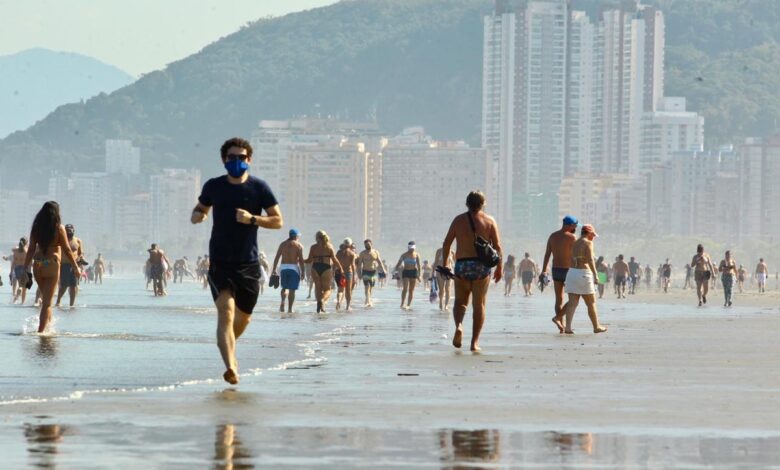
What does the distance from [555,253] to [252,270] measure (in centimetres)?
1102

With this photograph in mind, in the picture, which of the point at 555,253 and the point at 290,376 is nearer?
the point at 290,376

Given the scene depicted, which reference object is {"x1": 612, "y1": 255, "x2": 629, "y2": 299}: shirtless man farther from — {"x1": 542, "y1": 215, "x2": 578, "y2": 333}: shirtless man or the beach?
the beach

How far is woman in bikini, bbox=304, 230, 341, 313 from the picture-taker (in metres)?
31.1

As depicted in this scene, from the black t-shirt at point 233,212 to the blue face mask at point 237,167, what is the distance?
0.22ft

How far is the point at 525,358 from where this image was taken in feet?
57.2

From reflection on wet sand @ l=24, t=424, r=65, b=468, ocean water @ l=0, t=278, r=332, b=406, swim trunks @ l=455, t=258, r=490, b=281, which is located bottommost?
ocean water @ l=0, t=278, r=332, b=406

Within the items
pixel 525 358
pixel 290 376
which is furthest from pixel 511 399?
pixel 525 358

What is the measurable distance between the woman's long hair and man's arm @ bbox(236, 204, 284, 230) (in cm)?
786

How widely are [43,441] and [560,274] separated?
49.4ft

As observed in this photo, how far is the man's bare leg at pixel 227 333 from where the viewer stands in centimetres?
1262

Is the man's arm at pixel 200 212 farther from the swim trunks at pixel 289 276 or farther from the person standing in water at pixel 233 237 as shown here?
the swim trunks at pixel 289 276

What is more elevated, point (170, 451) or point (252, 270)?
point (252, 270)

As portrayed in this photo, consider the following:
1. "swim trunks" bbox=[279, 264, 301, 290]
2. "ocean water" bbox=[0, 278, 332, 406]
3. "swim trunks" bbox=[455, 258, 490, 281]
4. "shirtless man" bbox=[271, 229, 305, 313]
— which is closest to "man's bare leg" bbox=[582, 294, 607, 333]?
"ocean water" bbox=[0, 278, 332, 406]

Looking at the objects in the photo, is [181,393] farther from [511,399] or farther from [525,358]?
[525,358]
